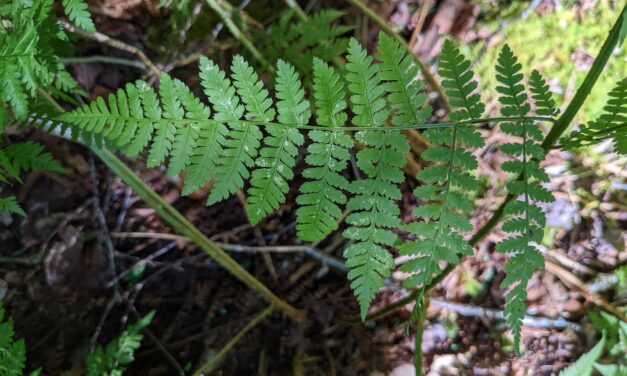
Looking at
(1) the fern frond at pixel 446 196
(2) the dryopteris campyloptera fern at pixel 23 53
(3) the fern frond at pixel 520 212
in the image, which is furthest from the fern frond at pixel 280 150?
(2) the dryopteris campyloptera fern at pixel 23 53

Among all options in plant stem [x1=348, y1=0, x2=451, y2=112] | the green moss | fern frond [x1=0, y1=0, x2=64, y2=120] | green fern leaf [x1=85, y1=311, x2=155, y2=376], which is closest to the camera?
fern frond [x1=0, y1=0, x2=64, y2=120]

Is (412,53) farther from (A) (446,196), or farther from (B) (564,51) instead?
(A) (446,196)

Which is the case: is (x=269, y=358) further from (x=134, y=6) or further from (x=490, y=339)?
(x=134, y=6)

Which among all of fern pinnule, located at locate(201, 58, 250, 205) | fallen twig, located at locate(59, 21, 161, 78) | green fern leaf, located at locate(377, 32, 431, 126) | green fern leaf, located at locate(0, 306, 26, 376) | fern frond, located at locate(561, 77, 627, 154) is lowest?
green fern leaf, located at locate(0, 306, 26, 376)

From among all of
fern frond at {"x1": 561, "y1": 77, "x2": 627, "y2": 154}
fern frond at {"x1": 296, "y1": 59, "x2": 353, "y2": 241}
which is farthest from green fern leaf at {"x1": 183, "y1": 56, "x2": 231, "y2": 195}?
fern frond at {"x1": 561, "y1": 77, "x2": 627, "y2": 154}

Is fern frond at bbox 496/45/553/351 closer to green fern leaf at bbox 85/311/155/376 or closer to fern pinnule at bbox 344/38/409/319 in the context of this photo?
fern pinnule at bbox 344/38/409/319

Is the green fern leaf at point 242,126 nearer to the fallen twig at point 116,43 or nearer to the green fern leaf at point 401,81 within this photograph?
the green fern leaf at point 401,81

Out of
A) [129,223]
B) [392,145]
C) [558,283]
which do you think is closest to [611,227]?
[558,283]

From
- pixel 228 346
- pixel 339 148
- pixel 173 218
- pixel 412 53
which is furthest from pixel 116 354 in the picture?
pixel 412 53
